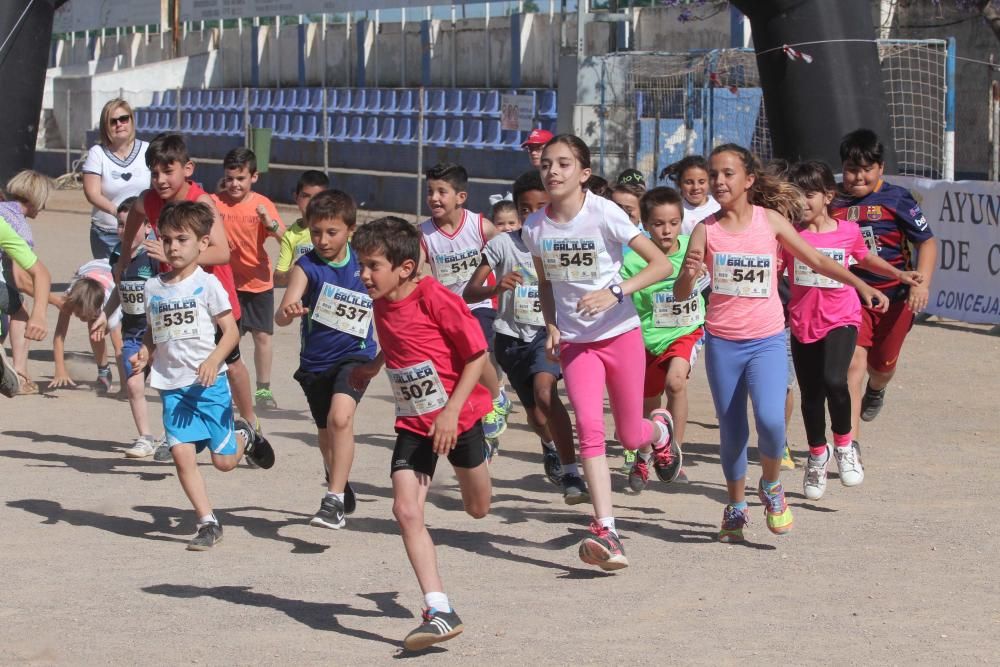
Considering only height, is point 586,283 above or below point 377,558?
above

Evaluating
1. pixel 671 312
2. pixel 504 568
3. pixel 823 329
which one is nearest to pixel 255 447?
pixel 504 568

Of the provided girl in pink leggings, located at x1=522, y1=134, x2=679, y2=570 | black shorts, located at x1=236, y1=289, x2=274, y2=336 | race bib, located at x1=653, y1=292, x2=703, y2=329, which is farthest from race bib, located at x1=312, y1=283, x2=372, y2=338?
black shorts, located at x1=236, y1=289, x2=274, y2=336

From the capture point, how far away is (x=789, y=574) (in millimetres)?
6098

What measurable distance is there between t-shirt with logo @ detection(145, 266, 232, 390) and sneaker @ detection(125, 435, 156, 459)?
1.91 m

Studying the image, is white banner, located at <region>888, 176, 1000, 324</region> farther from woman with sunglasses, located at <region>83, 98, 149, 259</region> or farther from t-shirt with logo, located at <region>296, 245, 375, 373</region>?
t-shirt with logo, located at <region>296, 245, 375, 373</region>

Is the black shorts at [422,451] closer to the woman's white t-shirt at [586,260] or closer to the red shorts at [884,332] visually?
the woman's white t-shirt at [586,260]

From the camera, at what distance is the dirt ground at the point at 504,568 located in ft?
17.0

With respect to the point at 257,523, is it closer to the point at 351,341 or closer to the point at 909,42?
the point at 351,341

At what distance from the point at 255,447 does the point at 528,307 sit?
161 centimetres

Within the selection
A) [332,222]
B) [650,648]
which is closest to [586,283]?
[332,222]

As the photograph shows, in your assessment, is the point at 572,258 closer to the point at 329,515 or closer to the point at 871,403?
the point at 329,515

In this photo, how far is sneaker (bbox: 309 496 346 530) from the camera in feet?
22.1

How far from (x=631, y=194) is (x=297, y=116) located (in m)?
24.7

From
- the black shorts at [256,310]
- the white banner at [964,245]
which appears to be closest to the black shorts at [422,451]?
the black shorts at [256,310]
